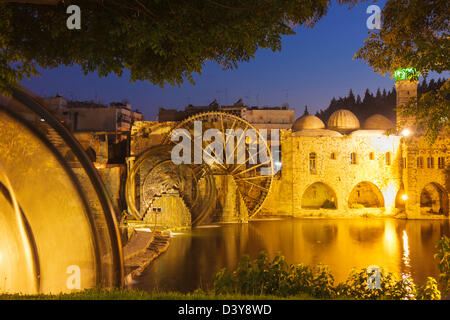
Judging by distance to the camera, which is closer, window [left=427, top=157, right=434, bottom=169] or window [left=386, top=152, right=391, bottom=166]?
window [left=427, top=157, right=434, bottom=169]

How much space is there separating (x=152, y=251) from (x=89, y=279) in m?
6.38

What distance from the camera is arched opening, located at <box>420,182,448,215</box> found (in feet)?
69.6

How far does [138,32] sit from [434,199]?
24547 millimetres

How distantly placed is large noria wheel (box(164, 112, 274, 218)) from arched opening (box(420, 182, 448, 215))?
9648 millimetres

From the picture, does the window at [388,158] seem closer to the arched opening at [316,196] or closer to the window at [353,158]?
the window at [353,158]

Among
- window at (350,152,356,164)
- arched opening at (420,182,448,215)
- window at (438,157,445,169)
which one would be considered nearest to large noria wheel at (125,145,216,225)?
window at (350,152,356,164)

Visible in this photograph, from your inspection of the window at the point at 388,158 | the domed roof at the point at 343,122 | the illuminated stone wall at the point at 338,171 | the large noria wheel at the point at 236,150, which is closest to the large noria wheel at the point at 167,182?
the large noria wheel at the point at 236,150

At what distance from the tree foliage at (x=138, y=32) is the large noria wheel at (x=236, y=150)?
575 inches

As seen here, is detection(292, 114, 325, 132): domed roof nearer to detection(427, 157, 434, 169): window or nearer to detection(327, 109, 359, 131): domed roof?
detection(327, 109, 359, 131): domed roof

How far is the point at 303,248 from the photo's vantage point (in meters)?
12.4

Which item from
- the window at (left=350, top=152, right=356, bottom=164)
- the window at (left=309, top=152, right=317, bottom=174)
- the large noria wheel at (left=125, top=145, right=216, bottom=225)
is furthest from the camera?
the window at (left=350, top=152, right=356, bottom=164)

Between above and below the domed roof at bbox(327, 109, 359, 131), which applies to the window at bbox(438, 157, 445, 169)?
below

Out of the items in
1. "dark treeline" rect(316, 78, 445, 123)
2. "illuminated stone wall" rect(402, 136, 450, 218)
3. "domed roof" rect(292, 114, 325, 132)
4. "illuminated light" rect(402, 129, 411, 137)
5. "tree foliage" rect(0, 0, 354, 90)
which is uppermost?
"dark treeline" rect(316, 78, 445, 123)

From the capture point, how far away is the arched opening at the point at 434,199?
21203 millimetres
